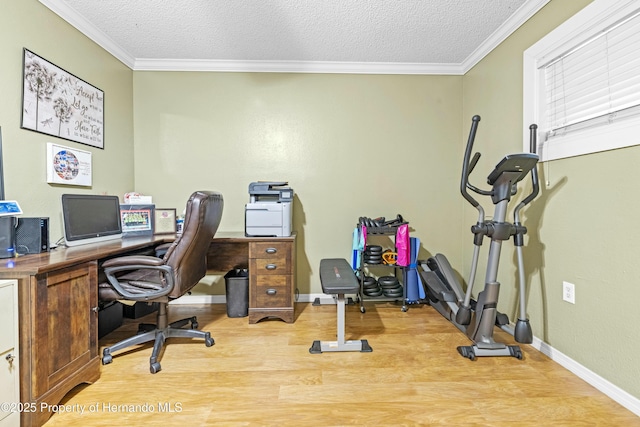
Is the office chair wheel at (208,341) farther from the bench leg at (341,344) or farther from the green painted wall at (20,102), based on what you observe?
the green painted wall at (20,102)

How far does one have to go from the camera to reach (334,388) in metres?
1.71

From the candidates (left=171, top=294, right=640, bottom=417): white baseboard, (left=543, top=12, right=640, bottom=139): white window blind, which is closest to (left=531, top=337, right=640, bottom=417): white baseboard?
(left=171, top=294, right=640, bottom=417): white baseboard

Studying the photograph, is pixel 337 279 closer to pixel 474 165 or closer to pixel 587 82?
pixel 474 165

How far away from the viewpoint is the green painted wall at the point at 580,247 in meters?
1.58

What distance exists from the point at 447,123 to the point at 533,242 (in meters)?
1.61

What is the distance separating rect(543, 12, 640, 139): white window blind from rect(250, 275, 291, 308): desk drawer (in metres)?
2.33

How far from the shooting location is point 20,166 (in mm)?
1972

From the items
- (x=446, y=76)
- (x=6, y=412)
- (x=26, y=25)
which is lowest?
(x=6, y=412)

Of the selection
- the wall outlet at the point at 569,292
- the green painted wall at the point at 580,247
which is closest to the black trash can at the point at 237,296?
the green painted wall at the point at 580,247

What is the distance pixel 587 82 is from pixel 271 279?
8.59 ft

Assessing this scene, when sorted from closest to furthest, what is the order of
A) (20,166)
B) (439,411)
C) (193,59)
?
1. (439,411)
2. (20,166)
3. (193,59)

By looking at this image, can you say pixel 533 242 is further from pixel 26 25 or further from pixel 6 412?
pixel 26 25

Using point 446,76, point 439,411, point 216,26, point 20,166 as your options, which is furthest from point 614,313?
point 20,166

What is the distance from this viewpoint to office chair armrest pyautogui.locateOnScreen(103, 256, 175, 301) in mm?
1874
